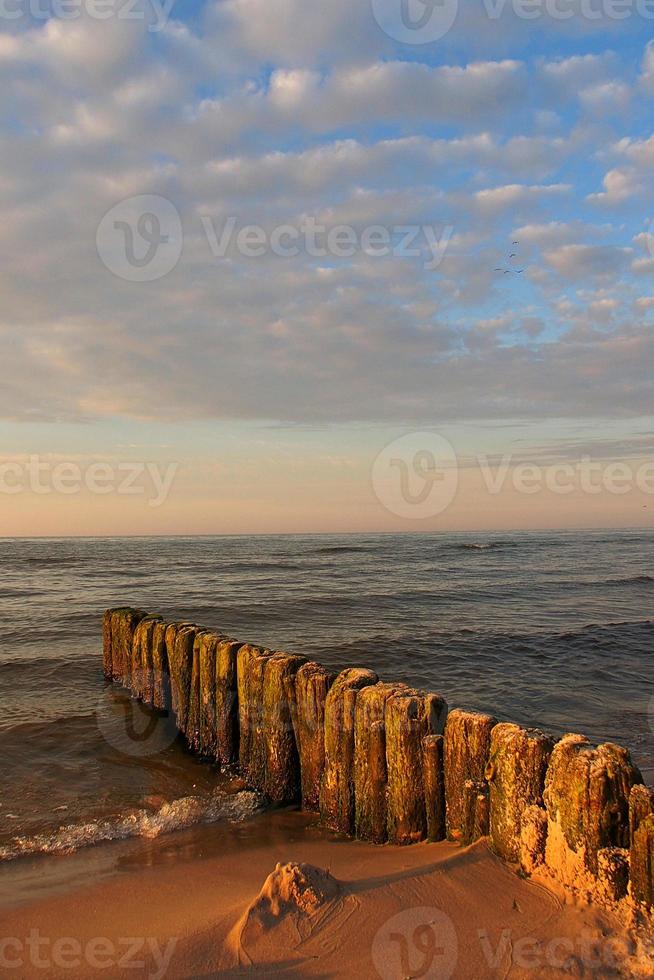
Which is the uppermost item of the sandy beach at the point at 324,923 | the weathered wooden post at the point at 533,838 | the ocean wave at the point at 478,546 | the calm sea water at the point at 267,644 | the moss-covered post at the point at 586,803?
the moss-covered post at the point at 586,803

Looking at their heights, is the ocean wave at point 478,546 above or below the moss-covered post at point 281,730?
below

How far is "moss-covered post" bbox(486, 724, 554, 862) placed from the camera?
4.41m

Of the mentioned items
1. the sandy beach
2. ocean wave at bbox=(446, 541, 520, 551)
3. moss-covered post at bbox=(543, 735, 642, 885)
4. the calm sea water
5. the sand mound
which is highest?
moss-covered post at bbox=(543, 735, 642, 885)

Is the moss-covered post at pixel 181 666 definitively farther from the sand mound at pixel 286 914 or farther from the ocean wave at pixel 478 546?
the ocean wave at pixel 478 546

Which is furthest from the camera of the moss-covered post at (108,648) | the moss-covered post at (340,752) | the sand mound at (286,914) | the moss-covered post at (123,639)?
the moss-covered post at (108,648)

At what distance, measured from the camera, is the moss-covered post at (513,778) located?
441cm

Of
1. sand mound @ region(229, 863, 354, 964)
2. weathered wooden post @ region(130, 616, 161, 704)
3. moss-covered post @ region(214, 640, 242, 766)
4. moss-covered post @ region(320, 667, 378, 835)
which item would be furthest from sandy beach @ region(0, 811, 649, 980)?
weathered wooden post @ region(130, 616, 161, 704)

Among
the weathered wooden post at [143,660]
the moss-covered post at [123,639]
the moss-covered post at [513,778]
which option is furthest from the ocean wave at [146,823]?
the moss-covered post at [123,639]

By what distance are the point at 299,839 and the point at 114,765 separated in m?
3.17

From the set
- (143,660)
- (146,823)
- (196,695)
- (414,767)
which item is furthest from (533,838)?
(143,660)

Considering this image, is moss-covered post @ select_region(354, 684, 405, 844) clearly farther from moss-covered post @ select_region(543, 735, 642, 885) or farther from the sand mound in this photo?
moss-covered post @ select_region(543, 735, 642, 885)

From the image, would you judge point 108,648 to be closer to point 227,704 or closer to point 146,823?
point 227,704

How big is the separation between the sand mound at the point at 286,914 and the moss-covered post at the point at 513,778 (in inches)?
49.9

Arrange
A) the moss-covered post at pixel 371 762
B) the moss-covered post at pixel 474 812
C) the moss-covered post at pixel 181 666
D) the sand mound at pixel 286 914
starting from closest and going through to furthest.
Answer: the sand mound at pixel 286 914
the moss-covered post at pixel 474 812
the moss-covered post at pixel 371 762
the moss-covered post at pixel 181 666
